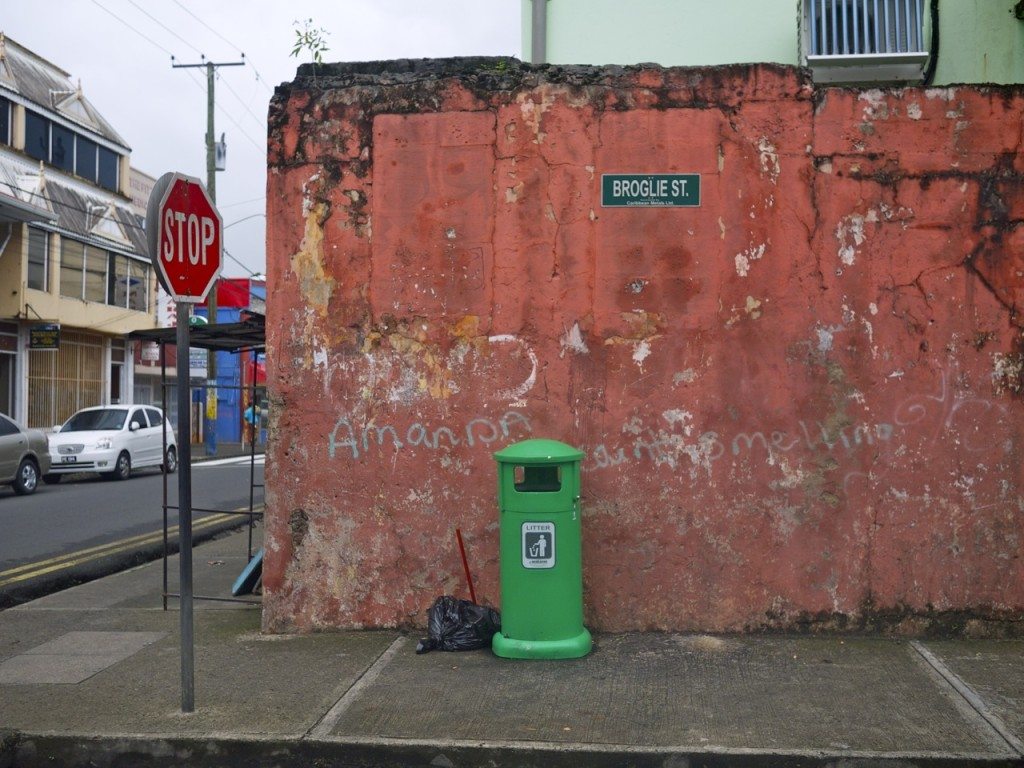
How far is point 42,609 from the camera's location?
8.04 m

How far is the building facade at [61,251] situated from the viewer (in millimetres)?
27891

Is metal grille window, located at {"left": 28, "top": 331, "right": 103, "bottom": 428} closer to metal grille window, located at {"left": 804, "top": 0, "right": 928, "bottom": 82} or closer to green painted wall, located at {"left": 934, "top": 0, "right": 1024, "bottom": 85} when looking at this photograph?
metal grille window, located at {"left": 804, "top": 0, "right": 928, "bottom": 82}

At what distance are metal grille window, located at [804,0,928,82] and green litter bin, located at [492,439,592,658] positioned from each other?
317 inches

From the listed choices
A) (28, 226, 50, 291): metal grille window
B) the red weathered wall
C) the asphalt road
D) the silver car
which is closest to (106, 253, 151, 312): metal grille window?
(28, 226, 50, 291): metal grille window

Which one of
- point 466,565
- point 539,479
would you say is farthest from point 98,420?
point 539,479

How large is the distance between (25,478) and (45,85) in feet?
54.4

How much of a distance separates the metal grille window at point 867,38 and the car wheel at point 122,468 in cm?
1661

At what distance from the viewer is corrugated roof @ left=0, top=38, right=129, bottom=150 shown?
28.5 metres

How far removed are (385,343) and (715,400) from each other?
219cm

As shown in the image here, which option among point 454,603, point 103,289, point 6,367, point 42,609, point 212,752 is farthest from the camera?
point 103,289

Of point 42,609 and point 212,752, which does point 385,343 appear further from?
point 42,609

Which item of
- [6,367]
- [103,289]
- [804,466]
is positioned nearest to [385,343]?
[804,466]

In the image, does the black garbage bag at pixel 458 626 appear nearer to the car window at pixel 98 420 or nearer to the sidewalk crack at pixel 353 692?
the sidewalk crack at pixel 353 692

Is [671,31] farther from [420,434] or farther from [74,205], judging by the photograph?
[74,205]
